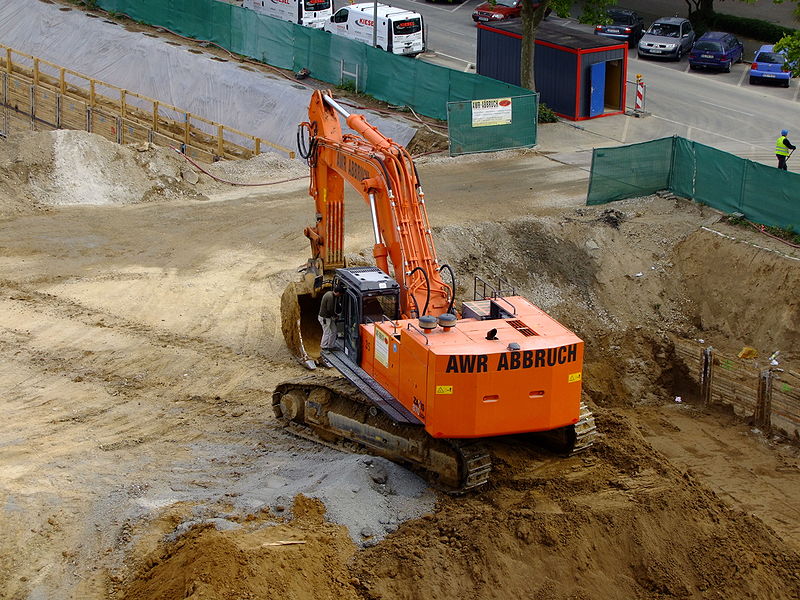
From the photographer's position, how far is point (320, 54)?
38.5m

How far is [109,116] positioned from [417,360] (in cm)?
2519

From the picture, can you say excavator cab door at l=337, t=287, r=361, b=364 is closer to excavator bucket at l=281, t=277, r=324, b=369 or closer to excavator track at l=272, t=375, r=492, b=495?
excavator track at l=272, t=375, r=492, b=495

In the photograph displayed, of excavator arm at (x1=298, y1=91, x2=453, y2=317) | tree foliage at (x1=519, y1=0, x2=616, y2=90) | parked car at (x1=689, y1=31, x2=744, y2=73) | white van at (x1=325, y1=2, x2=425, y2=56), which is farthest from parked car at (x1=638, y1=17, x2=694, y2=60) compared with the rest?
excavator arm at (x1=298, y1=91, x2=453, y2=317)

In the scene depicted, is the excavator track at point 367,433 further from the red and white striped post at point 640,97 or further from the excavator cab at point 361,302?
the red and white striped post at point 640,97

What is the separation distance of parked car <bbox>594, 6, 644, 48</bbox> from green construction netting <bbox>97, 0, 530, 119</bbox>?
41.3 feet

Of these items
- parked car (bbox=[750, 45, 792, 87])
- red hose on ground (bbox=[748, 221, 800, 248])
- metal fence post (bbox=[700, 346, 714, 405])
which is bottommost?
metal fence post (bbox=[700, 346, 714, 405])

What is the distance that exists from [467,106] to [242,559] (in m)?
20.8

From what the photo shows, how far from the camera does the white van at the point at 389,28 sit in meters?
40.5

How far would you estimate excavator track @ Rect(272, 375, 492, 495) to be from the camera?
560 inches

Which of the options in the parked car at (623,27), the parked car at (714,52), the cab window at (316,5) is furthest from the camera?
the parked car at (623,27)

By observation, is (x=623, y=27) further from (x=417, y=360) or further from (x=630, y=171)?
(x=417, y=360)

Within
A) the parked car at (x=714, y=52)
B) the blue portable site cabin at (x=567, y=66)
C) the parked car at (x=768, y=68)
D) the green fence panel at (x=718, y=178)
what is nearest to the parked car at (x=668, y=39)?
the parked car at (x=714, y=52)

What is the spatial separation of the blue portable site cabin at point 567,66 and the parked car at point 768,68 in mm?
7084

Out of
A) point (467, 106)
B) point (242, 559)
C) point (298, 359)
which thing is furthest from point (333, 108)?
point (467, 106)
